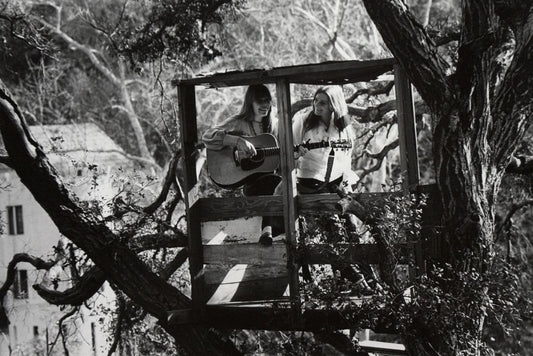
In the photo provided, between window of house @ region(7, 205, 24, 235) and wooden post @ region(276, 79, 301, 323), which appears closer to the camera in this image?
wooden post @ region(276, 79, 301, 323)

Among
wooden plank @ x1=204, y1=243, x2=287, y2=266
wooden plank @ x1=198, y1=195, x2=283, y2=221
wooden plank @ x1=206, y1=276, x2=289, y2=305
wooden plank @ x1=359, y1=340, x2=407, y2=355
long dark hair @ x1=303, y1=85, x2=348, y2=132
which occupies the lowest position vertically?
wooden plank @ x1=359, y1=340, x2=407, y2=355

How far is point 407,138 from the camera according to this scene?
6535mm

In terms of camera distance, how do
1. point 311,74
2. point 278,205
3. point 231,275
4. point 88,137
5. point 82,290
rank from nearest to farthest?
1. point 311,74
2. point 278,205
3. point 231,275
4. point 82,290
5. point 88,137

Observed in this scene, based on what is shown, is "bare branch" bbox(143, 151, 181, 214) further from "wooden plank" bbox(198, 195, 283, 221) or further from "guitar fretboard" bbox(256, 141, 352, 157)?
"guitar fretboard" bbox(256, 141, 352, 157)

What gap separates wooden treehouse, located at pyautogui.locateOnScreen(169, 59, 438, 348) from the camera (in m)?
6.55

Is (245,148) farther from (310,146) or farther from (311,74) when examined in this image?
(311,74)

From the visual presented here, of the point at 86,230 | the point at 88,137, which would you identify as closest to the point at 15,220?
the point at 88,137

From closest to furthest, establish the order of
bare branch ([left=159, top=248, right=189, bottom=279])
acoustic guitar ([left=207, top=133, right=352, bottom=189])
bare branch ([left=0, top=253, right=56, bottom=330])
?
acoustic guitar ([left=207, top=133, right=352, bottom=189]) < bare branch ([left=159, top=248, right=189, bottom=279]) < bare branch ([left=0, top=253, right=56, bottom=330])

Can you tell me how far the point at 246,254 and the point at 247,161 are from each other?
773 mm

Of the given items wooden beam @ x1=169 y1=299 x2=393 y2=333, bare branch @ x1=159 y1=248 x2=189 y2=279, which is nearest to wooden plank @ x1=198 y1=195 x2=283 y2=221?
wooden beam @ x1=169 y1=299 x2=393 y2=333

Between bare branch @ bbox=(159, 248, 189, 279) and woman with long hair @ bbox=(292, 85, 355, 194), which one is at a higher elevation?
woman with long hair @ bbox=(292, 85, 355, 194)

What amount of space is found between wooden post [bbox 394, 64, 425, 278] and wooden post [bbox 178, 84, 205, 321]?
5.89ft

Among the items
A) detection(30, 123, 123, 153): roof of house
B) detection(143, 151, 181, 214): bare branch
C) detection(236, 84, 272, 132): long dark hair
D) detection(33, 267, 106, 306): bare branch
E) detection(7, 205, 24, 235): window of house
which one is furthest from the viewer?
detection(7, 205, 24, 235): window of house

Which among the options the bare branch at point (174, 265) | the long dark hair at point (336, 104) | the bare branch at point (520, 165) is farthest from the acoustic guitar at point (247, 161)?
the bare branch at point (174, 265)
